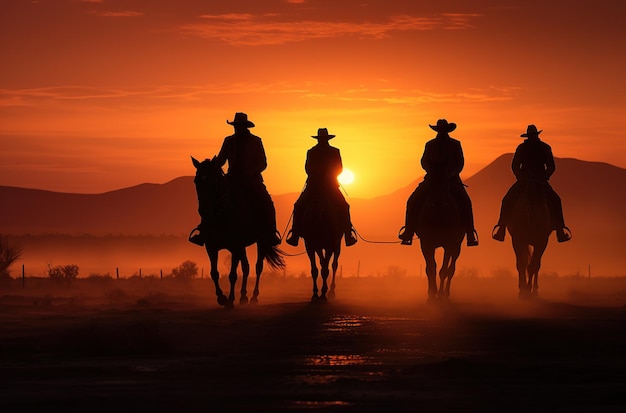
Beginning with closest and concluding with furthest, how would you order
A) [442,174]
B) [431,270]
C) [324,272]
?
[442,174] < [431,270] < [324,272]

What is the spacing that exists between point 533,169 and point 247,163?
613cm

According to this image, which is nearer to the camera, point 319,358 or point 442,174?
point 319,358

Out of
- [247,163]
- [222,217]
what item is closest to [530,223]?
[247,163]

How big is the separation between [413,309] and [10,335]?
7668 millimetres

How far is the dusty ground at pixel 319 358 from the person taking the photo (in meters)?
12.2

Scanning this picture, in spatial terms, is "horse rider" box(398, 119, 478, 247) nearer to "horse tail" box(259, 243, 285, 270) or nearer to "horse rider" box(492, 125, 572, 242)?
"horse rider" box(492, 125, 572, 242)

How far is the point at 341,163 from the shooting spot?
26359 mm

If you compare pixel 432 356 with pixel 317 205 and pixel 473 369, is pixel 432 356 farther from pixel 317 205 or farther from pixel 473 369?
pixel 317 205

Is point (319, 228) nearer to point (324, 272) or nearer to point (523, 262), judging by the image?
point (324, 272)

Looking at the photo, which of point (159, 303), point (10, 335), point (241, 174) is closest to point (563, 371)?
point (10, 335)

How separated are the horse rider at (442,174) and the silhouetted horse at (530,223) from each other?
1.96 meters

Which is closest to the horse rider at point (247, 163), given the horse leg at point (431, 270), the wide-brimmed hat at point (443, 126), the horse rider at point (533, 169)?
the horse leg at point (431, 270)

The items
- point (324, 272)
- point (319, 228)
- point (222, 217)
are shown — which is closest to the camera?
point (222, 217)

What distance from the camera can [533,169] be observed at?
27.3 meters
